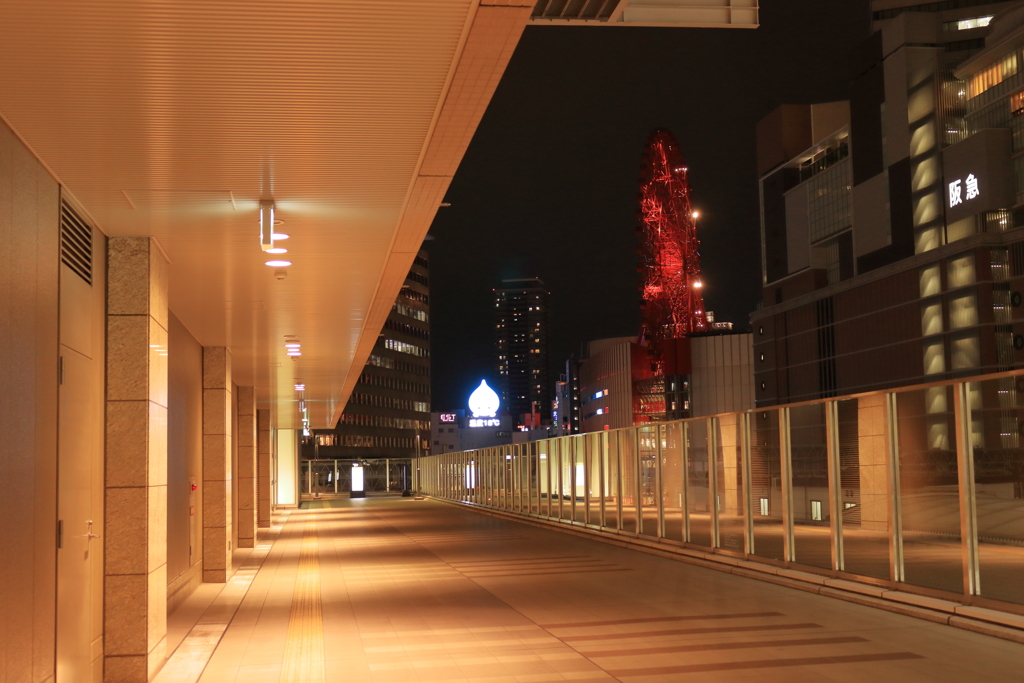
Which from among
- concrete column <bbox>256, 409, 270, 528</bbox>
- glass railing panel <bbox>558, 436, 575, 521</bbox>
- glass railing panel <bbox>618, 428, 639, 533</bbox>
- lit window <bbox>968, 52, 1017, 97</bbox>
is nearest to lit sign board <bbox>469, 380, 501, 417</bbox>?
lit window <bbox>968, 52, 1017, 97</bbox>

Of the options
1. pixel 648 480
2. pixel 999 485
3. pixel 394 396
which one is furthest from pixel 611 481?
pixel 394 396

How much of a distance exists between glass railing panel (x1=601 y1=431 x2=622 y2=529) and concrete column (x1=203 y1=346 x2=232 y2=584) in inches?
301

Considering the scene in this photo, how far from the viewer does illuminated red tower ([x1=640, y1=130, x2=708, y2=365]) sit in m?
62.3

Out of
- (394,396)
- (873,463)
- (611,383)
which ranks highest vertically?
(394,396)

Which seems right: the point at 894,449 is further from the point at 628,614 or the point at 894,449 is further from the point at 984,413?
the point at 628,614

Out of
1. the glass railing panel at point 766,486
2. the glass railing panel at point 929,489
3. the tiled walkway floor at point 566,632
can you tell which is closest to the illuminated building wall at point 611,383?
the glass railing panel at point 766,486

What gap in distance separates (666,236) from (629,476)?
45.4 meters

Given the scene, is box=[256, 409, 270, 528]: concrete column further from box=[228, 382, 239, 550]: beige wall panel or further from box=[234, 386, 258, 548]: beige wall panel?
box=[228, 382, 239, 550]: beige wall panel

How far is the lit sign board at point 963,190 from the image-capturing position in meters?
45.2

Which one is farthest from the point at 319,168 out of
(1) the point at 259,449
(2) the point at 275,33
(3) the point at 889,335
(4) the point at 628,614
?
(3) the point at 889,335

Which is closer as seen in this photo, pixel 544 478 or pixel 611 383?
pixel 544 478

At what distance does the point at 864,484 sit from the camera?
11273 mm

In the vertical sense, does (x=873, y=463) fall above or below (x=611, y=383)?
below

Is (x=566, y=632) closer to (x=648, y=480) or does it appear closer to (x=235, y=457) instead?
(x=648, y=480)
